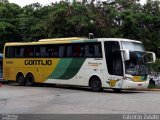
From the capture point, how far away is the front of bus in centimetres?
2369

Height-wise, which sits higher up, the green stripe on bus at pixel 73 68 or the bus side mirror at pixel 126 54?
the bus side mirror at pixel 126 54

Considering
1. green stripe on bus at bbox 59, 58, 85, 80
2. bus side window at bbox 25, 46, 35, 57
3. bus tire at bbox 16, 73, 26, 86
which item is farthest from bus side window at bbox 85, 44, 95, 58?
bus tire at bbox 16, 73, 26, 86

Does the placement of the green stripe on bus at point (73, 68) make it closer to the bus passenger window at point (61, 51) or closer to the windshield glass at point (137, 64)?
the bus passenger window at point (61, 51)

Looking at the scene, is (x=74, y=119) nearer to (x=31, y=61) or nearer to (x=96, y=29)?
(x=31, y=61)

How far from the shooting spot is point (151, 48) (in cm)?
3638

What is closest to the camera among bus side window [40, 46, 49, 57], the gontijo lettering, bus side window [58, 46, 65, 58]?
bus side window [58, 46, 65, 58]

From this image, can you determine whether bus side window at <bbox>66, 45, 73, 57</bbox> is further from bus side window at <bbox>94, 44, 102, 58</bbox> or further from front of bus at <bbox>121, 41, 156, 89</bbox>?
front of bus at <bbox>121, 41, 156, 89</bbox>

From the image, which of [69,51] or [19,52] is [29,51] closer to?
[19,52]

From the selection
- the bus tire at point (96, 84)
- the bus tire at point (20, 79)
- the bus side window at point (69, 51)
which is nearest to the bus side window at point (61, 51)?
the bus side window at point (69, 51)

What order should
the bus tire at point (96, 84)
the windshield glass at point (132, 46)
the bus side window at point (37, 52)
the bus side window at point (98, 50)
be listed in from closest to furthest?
the windshield glass at point (132, 46), the bus side window at point (98, 50), the bus tire at point (96, 84), the bus side window at point (37, 52)

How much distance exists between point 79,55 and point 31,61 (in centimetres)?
476

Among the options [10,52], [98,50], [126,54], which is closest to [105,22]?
[10,52]

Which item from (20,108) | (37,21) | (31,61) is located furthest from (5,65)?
(20,108)

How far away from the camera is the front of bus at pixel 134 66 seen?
23688mm
